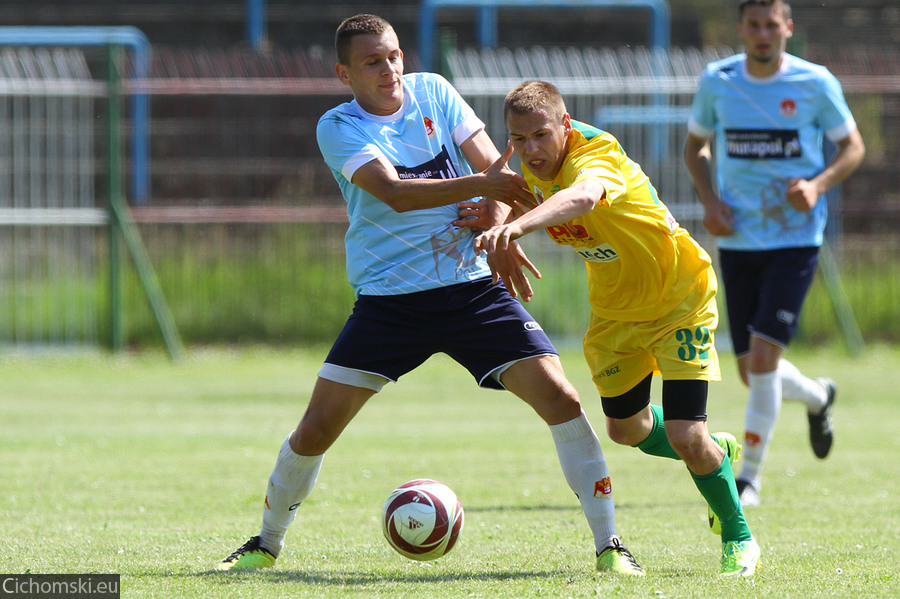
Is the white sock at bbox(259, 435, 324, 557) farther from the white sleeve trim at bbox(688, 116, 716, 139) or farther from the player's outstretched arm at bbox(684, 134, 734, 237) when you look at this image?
the white sleeve trim at bbox(688, 116, 716, 139)

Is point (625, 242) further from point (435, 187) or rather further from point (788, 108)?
point (788, 108)

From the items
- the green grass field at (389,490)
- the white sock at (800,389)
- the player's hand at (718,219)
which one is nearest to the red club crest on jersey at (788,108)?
the player's hand at (718,219)

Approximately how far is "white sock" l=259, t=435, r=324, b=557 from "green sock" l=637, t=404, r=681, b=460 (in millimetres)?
1524

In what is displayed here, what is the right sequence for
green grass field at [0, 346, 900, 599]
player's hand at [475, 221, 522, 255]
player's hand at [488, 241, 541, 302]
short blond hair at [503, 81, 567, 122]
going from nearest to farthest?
player's hand at [475, 221, 522, 255] → player's hand at [488, 241, 541, 302] → short blond hair at [503, 81, 567, 122] → green grass field at [0, 346, 900, 599]

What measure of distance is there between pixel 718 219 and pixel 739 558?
9.94 ft

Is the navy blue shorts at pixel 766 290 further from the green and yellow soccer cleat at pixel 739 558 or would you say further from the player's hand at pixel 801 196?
the green and yellow soccer cleat at pixel 739 558

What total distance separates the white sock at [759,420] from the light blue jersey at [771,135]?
2.69 feet

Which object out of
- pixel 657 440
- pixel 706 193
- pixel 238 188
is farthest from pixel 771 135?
pixel 238 188

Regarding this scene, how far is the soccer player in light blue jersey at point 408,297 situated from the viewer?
5.38 meters

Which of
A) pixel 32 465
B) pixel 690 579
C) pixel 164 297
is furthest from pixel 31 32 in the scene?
pixel 690 579

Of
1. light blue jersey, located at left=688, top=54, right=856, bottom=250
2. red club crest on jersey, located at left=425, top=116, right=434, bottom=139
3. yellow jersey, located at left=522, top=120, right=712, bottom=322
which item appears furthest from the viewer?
light blue jersey, located at left=688, top=54, right=856, bottom=250

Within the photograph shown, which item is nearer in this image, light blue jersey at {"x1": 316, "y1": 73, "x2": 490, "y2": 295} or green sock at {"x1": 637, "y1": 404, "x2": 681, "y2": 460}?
light blue jersey at {"x1": 316, "y1": 73, "x2": 490, "y2": 295}

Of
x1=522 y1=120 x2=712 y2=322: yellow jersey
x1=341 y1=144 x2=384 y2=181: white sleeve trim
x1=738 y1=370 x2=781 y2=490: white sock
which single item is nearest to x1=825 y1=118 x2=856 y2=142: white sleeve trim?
x1=738 y1=370 x2=781 y2=490: white sock

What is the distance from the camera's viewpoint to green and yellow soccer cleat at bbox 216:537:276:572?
17.9 feet
